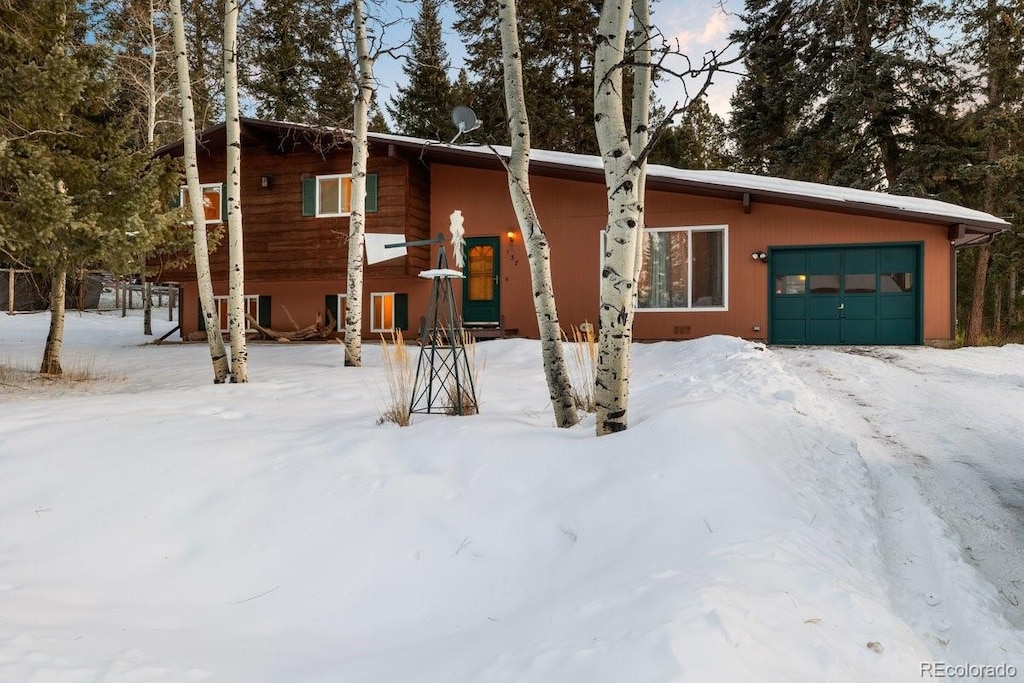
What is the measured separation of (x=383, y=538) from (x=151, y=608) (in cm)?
104

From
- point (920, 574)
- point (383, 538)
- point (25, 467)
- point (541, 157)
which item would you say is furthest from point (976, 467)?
point (541, 157)

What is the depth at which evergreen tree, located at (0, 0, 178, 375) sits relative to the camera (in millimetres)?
6566

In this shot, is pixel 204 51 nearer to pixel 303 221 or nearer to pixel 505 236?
pixel 303 221

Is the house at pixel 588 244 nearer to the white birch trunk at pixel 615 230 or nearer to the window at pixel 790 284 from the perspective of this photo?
the window at pixel 790 284

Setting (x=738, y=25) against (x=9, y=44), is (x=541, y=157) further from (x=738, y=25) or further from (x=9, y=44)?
(x=738, y=25)

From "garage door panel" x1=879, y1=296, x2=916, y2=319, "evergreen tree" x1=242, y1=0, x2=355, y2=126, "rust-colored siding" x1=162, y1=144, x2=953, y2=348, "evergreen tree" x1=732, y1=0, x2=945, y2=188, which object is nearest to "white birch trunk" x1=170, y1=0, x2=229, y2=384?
"rust-colored siding" x1=162, y1=144, x2=953, y2=348

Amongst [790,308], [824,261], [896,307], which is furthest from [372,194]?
[896,307]

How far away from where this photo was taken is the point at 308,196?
12391 mm

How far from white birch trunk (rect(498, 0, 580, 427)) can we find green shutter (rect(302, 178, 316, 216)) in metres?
8.98

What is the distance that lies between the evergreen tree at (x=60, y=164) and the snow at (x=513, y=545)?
10.3ft

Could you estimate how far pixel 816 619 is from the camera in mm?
1850

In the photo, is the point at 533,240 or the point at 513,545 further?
the point at 533,240

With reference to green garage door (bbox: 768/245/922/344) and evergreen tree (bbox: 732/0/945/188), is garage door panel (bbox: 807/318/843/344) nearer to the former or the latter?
green garage door (bbox: 768/245/922/344)

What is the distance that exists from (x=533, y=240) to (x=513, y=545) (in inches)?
95.0
